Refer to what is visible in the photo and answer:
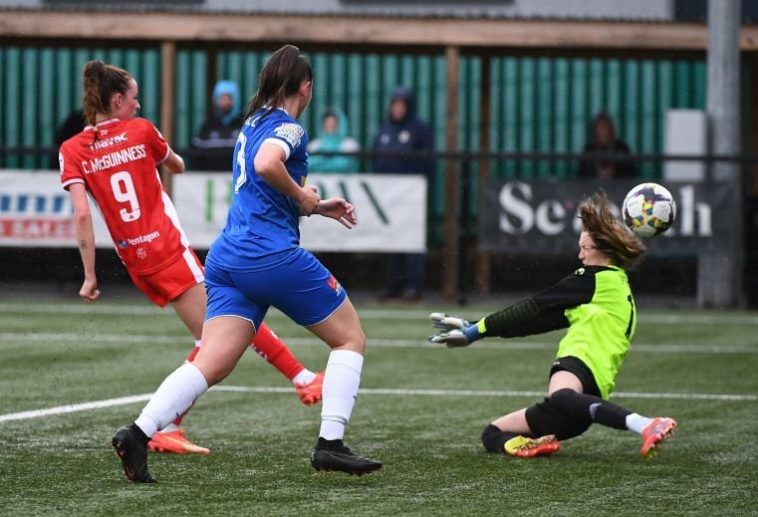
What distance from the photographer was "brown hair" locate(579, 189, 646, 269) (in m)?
6.67

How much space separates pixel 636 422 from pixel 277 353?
66.8 inches

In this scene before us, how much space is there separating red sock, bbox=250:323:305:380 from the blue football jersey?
107 centimetres

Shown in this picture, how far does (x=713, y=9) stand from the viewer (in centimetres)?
1739

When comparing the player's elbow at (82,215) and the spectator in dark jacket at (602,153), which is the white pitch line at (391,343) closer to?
the spectator in dark jacket at (602,153)

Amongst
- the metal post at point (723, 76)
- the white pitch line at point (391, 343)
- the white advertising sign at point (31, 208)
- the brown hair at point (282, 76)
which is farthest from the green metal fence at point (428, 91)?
the brown hair at point (282, 76)

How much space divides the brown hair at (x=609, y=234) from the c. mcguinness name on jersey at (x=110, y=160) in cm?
200

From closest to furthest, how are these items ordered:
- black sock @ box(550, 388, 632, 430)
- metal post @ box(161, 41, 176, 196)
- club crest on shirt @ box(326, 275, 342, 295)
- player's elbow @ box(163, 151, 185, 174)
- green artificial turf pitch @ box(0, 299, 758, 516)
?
green artificial turf pitch @ box(0, 299, 758, 516)
club crest on shirt @ box(326, 275, 342, 295)
black sock @ box(550, 388, 632, 430)
player's elbow @ box(163, 151, 185, 174)
metal post @ box(161, 41, 176, 196)

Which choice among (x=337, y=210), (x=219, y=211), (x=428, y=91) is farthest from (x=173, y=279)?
(x=428, y=91)

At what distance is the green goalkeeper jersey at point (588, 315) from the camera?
22.0 ft

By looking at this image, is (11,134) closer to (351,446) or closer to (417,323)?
(417,323)

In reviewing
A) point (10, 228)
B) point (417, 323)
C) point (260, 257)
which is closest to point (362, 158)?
point (417, 323)

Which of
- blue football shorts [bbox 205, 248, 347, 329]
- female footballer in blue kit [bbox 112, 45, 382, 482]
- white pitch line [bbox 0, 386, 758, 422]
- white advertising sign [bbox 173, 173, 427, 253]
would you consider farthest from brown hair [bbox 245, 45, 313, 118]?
white advertising sign [bbox 173, 173, 427, 253]

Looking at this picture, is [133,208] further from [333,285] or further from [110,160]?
[333,285]

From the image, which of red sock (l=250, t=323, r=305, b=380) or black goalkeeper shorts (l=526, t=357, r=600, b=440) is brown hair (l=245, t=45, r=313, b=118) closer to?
red sock (l=250, t=323, r=305, b=380)
